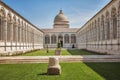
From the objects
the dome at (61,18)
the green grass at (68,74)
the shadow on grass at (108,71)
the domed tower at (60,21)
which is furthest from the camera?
the dome at (61,18)

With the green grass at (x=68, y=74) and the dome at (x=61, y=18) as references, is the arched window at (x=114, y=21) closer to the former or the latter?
the green grass at (x=68, y=74)

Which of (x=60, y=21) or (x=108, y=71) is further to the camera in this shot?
(x=60, y=21)

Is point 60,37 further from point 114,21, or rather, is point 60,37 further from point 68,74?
point 68,74

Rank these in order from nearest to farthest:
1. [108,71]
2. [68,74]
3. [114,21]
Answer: [68,74], [108,71], [114,21]

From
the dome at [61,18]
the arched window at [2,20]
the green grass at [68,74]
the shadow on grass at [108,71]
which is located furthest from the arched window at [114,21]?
the dome at [61,18]

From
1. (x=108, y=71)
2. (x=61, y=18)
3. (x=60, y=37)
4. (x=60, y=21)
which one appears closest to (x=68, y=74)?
(x=108, y=71)

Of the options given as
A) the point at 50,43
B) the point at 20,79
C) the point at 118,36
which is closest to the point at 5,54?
the point at 118,36

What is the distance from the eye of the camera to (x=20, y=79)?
9305mm

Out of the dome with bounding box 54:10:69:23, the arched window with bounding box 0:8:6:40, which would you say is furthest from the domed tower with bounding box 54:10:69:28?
the arched window with bounding box 0:8:6:40

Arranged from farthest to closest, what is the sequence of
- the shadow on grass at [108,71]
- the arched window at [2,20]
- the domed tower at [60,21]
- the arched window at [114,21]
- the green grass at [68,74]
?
the domed tower at [60,21] < the arched window at [2,20] < the arched window at [114,21] < the shadow on grass at [108,71] < the green grass at [68,74]

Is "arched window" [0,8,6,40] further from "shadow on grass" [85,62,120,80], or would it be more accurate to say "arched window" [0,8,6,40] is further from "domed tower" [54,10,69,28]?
"domed tower" [54,10,69,28]

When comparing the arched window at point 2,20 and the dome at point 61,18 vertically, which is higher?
the dome at point 61,18

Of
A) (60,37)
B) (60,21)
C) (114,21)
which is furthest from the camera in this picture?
(60,21)

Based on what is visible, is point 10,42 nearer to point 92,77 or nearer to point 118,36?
point 118,36
